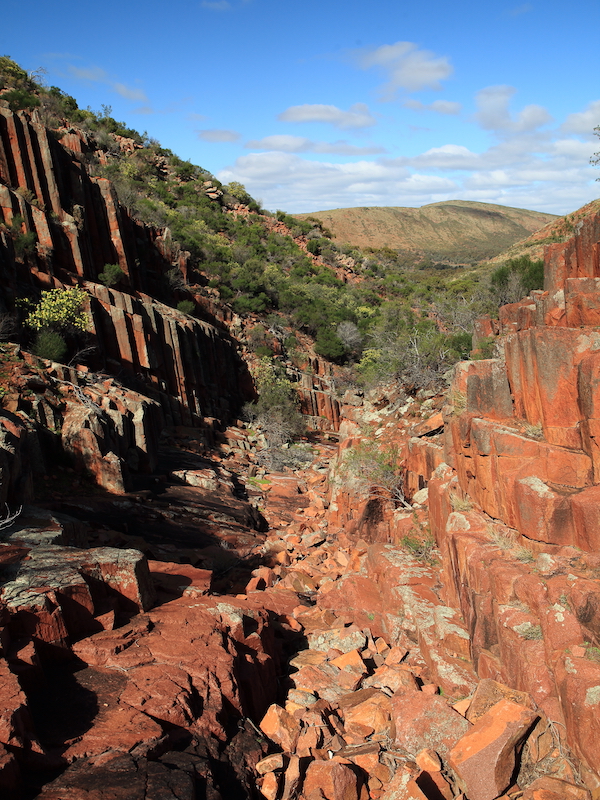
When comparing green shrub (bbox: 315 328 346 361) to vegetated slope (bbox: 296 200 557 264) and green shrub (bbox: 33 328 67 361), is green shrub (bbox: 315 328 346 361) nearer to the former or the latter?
green shrub (bbox: 33 328 67 361)

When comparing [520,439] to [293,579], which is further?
[293,579]

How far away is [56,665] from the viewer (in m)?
6.51

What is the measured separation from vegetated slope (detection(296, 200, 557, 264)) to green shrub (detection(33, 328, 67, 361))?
3810 inches

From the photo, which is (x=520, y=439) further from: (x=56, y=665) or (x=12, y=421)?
(x=12, y=421)

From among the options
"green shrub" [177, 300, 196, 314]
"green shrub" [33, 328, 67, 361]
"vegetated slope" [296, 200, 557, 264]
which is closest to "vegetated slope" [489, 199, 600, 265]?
"green shrub" [177, 300, 196, 314]

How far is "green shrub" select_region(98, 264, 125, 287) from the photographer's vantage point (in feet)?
90.3

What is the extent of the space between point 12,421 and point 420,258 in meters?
102

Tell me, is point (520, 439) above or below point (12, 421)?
below

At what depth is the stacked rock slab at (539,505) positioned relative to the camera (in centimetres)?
621

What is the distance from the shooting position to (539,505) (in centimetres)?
774

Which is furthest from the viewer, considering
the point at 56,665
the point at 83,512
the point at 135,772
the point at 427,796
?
the point at 83,512

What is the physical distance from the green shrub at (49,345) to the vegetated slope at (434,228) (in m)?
96.8

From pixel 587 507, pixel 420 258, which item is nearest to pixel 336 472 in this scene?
pixel 587 507

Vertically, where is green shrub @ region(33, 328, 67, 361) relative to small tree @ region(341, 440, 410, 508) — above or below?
above
